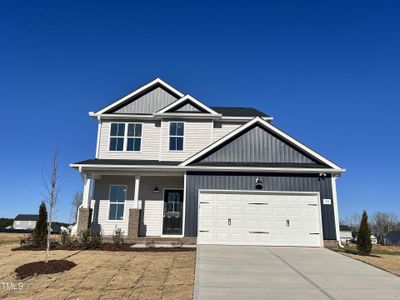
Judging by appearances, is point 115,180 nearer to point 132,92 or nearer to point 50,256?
point 132,92

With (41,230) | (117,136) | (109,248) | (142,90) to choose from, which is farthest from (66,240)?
(142,90)

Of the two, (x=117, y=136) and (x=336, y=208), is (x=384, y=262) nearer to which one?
(x=336, y=208)

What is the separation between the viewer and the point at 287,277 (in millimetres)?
7922

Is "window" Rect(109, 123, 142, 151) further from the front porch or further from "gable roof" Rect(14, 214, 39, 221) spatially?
"gable roof" Rect(14, 214, 39, 221)

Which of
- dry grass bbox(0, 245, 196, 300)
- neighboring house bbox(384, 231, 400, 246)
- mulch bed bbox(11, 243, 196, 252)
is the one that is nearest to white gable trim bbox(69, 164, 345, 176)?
mulch bed bbox(11, 243, 196, 252)

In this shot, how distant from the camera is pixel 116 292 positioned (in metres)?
6.57

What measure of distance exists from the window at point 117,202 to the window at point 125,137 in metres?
2.18

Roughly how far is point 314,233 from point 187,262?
6699 mm

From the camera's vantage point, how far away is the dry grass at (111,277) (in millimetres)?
6477

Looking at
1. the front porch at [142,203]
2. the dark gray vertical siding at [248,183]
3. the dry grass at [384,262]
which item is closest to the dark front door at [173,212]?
the front porch at [142,203]

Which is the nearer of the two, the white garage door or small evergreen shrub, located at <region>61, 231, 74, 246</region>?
small evergreen shrub, located at <region>61, 231, 74, 246</region>

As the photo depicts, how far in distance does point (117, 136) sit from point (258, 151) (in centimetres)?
777

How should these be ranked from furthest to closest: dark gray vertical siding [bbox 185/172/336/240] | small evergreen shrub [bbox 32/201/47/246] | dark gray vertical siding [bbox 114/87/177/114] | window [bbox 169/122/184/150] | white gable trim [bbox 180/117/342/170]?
dark gray vertical siding [bbox 114/87/177/114], window [bbox 169/122/184/150], white gable trim [bbox 180/117/342/170], dark gray vertical siding [bbox 185/172/336/240], small evergreen shrub [bbox 32/201/47/246]

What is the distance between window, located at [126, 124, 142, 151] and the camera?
17297 mm
